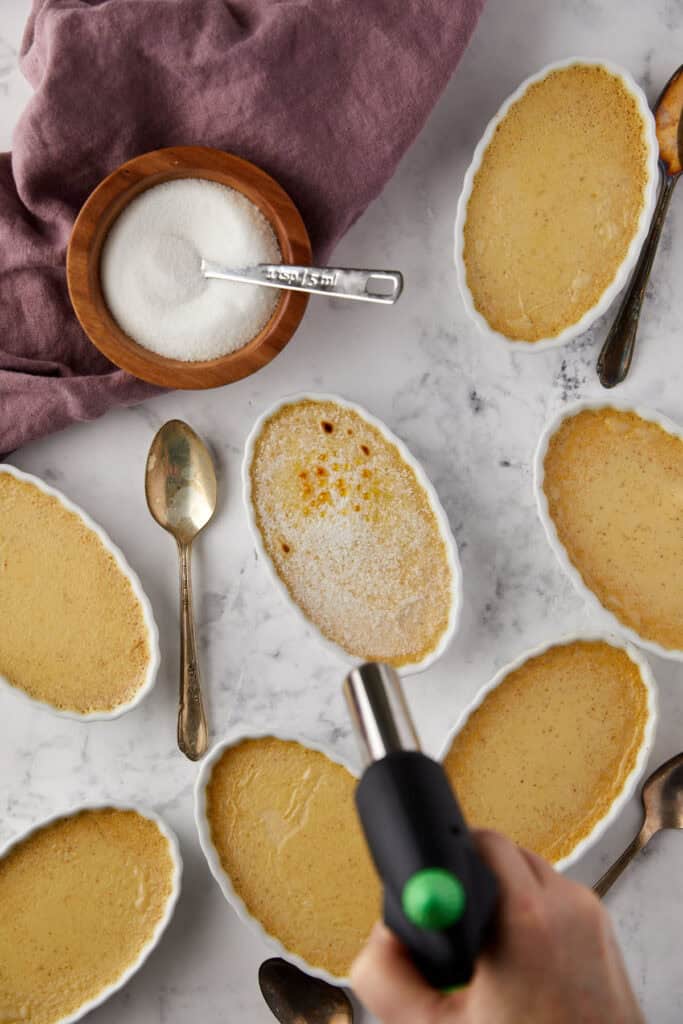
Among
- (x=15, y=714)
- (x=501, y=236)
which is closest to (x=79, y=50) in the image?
(x=501, y=236)

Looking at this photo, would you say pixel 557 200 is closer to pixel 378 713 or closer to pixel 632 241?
pixel 632 241

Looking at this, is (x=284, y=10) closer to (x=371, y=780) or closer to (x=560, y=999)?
(x=371, y=780)

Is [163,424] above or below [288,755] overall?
above

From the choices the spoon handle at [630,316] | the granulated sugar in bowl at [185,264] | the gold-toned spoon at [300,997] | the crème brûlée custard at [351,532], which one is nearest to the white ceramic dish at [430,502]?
the crème brûlée custard at [351,532]

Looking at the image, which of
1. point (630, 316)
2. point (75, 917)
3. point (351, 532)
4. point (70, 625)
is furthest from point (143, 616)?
point (630, 316)

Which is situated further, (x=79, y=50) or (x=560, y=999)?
(x=79, y=50)

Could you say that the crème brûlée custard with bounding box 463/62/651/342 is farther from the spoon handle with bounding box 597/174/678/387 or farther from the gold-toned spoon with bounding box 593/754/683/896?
the gold-toned spoon with bounding box 593/754/683/896

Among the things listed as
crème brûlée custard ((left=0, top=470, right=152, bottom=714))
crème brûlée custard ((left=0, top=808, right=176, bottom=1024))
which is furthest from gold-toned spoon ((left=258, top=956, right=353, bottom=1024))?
crème brûlée custard ((left=0, top=470, right=152, bottom=714))
